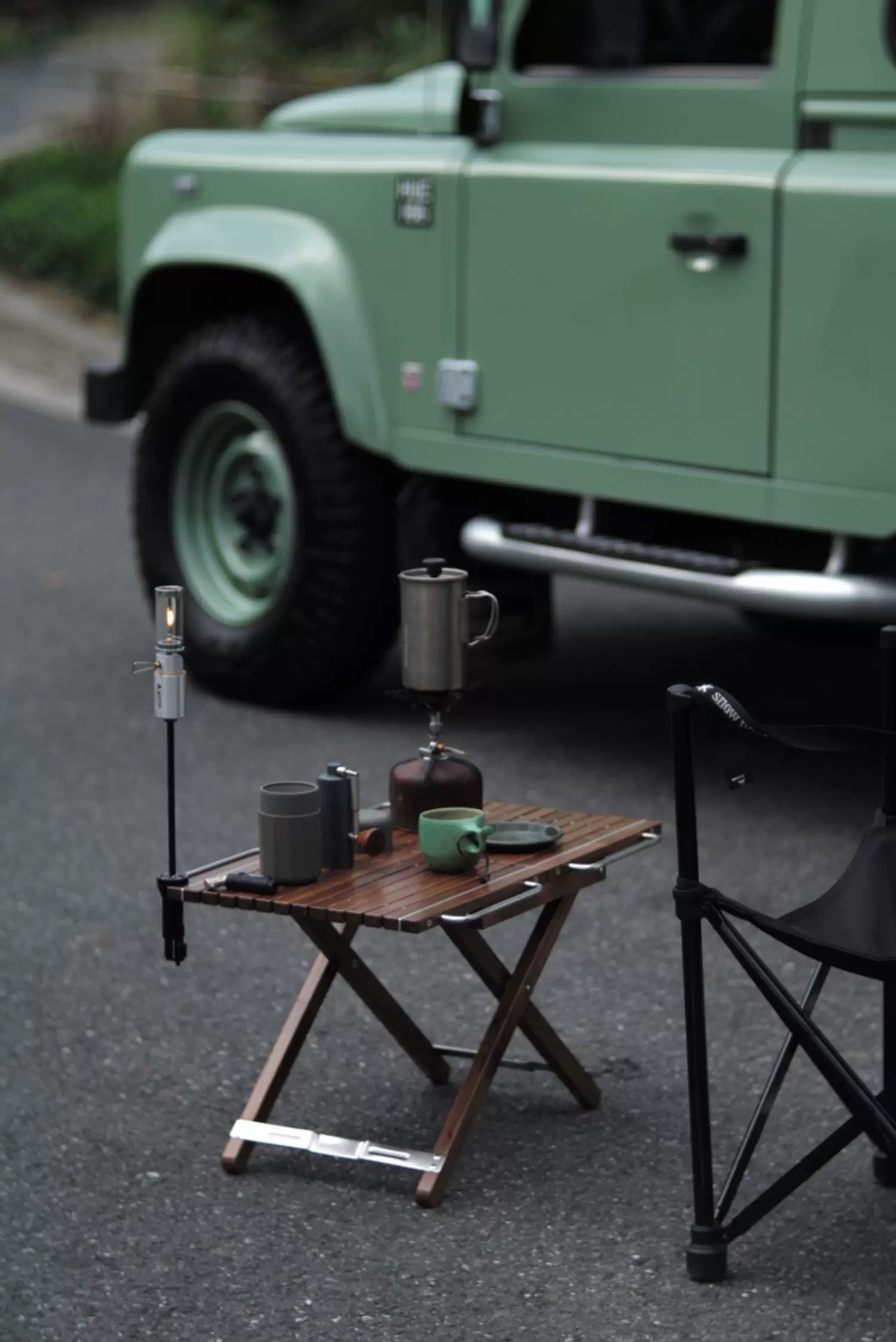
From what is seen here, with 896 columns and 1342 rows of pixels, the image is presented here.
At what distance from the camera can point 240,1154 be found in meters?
3.93

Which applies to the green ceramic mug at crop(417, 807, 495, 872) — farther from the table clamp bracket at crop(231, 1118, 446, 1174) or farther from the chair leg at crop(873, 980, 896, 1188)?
the chair leg at crop(873, 980, 896, 1188)

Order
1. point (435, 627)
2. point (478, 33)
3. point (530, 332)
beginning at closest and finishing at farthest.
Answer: point (435, 627), point (530, 332), point (478, 33)

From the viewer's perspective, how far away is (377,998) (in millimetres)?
4117

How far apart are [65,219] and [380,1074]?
43.5 feet

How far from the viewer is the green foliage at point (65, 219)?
628 inches

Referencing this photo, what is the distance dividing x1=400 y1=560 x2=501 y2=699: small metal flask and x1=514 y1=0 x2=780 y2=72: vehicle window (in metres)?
2.34

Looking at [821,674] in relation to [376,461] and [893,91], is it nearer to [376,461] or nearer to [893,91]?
[376,461]

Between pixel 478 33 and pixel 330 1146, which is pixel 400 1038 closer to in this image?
pixel 330 1146

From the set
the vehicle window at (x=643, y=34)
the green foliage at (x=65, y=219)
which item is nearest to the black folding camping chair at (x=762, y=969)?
the vehicle window at (x=643, y=34)

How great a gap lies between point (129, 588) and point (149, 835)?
122 inches

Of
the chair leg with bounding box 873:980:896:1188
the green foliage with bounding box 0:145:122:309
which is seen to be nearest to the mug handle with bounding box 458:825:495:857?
the chair leg with bounding box 873:980:896:1188

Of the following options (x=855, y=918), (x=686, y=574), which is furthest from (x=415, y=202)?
(x=855, y=918)

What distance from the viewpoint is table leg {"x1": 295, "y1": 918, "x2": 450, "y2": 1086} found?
12.9ft

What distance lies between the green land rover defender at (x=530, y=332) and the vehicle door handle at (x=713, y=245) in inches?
0.4
